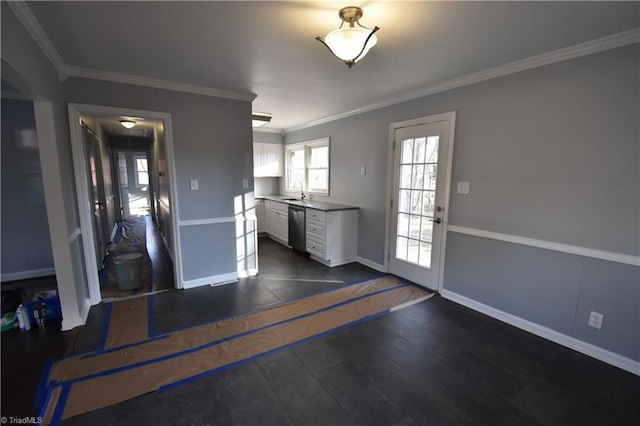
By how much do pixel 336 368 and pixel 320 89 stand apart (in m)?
2.85

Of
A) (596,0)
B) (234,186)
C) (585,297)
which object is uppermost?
(596,0)

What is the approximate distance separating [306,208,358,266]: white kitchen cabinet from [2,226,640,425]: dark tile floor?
5.44 ft

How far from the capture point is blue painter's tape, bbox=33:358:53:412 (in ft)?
5.74

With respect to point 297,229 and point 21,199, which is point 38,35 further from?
point 297,229

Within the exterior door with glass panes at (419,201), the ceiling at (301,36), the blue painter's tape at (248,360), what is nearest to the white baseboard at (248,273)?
the blue painter's tape at (248,360)

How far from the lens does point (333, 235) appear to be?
4.30 metres

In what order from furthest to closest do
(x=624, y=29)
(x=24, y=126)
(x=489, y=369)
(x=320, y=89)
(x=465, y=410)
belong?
1. (x=24, y=126)
2. (x=320, y=89)
3. (x=489, y=369)
4. (x=624, y=29)
5. (x=465, y=410)

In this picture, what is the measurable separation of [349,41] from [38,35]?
217cm

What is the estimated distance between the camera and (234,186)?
3.69m

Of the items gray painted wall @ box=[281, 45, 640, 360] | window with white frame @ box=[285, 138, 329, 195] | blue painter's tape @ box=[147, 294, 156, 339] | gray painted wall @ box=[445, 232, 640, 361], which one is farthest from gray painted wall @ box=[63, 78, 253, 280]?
gray painted wall @ box=[445, 232, 640, 361]

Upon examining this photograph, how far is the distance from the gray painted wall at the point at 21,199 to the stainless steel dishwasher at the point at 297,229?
3.45 metres

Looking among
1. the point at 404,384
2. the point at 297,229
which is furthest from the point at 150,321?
the point at 297,229

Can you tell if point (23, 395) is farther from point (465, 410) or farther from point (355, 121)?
point (355, 121)

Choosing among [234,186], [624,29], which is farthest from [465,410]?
[234,186]
